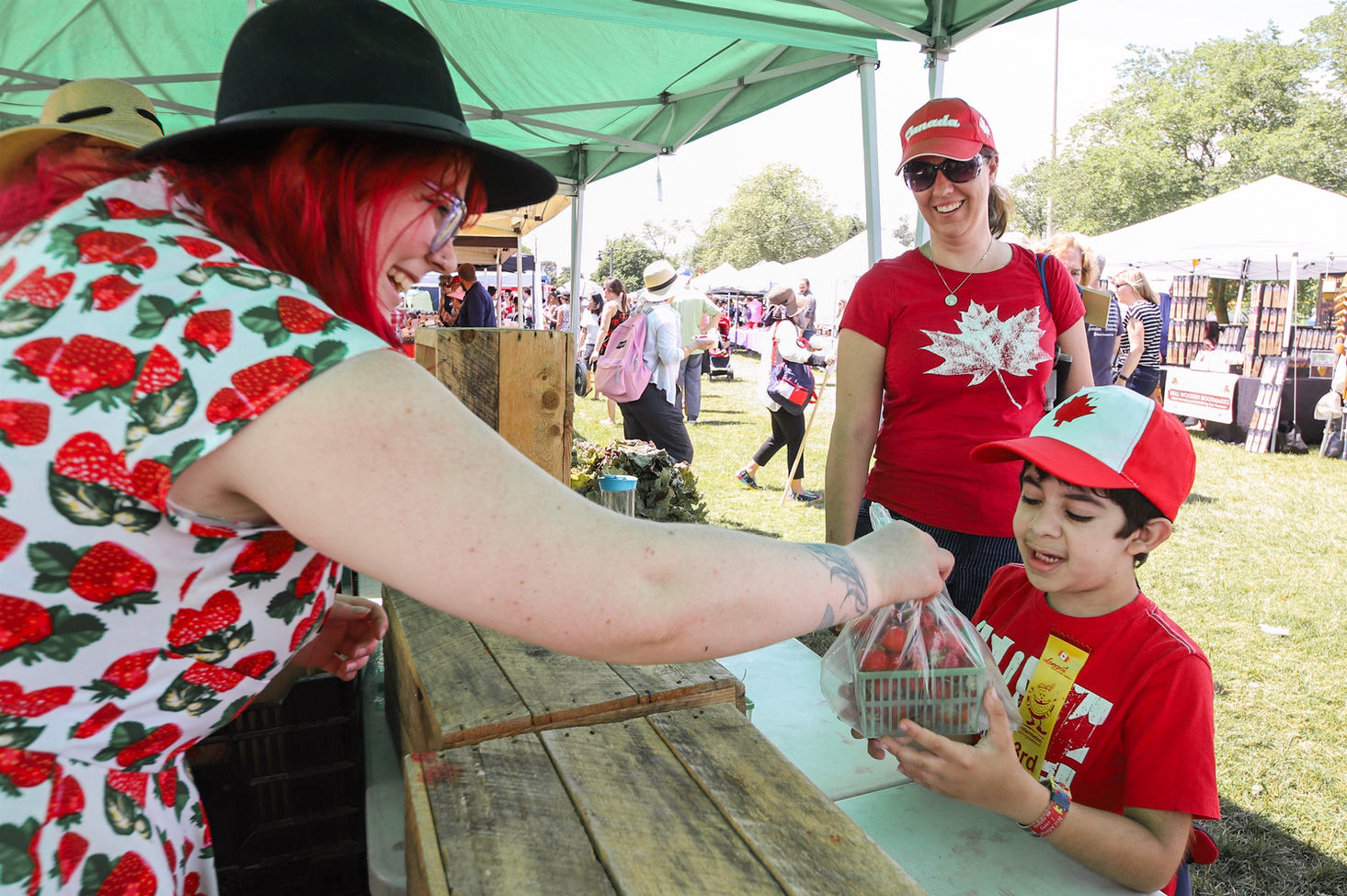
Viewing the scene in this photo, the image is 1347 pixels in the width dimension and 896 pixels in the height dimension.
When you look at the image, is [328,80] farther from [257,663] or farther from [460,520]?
[257,663]

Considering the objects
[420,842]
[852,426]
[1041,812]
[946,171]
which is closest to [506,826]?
[420,842]

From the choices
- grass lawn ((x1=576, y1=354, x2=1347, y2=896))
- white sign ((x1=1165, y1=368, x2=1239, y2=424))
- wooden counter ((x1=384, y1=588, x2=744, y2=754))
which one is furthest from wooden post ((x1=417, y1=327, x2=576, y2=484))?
white sign ((x1=1165, y1=368, x2=1239, y2=424))

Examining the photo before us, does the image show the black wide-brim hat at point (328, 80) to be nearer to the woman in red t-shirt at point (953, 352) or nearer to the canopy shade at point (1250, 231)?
the woman in red t-shirt at point (953, 352)

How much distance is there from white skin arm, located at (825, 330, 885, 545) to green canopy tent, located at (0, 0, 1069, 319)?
195cm

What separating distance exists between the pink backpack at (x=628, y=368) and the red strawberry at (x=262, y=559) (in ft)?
17.6

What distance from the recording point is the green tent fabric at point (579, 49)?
13.5ft

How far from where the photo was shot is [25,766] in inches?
31.7

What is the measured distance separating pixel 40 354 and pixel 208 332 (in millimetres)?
156

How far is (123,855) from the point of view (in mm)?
885

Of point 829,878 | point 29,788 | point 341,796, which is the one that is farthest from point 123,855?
point 341,796

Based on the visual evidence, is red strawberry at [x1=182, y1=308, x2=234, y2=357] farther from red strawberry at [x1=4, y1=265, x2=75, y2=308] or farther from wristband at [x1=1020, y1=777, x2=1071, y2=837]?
wristband at [x1=1020, y1=777, x2=1071, y2=837]

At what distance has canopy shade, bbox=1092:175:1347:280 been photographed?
10352 millimetres

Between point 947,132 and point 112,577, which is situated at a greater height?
point 947,132

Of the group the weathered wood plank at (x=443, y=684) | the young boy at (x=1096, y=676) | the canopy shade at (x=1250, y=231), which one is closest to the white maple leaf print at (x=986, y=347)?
the young boy at (x=1096, y=676)
